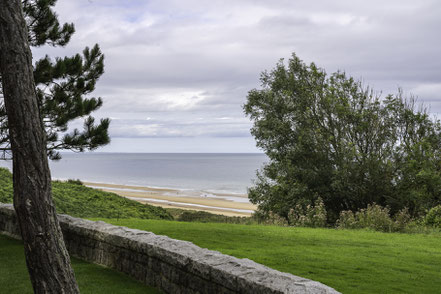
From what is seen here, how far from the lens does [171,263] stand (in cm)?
616

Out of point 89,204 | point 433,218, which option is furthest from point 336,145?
point 89,204

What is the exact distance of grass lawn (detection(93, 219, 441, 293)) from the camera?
23.2 feet

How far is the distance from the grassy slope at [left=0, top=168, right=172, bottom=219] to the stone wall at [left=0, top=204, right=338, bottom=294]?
9.05m

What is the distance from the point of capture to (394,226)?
47.5ft

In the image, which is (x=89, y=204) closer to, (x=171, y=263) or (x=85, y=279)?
(x=85, y=279)

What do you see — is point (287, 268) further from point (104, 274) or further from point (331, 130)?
point (331, 130)

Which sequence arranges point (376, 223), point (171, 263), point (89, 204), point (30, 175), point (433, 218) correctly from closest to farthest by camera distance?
point (30, 175)
point (171, 263)
point (376, 223)
point (433, 218)
point (89, 204)

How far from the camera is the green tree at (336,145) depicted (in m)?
20.5

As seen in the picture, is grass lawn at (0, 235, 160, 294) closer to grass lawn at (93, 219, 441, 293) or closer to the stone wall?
the stone wall

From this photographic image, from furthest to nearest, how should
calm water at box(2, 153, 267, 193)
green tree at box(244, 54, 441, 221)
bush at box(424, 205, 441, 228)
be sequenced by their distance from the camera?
calm water at box(2, 153, 267, 193)
green tree at box(244, 54, 441, 221)
bush at box(424, 205, 441, 228)

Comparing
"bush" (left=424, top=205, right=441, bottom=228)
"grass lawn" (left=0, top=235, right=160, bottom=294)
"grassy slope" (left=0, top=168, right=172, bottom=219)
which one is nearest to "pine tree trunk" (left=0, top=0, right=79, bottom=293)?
"grass lawn" (left=0, top=235, right=160, bottom=294)

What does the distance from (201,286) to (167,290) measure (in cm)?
100

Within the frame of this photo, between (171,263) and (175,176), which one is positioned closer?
(171,263)

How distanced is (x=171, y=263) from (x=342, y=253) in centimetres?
463
